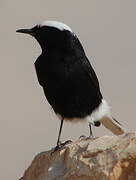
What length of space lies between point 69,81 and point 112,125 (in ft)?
2.58

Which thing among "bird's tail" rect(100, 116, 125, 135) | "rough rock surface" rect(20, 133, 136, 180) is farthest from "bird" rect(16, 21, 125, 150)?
"rough rock surface" rect(20, 133, 136, 180)

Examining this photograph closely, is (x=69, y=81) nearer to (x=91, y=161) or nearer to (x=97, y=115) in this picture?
(x=97, y=115)

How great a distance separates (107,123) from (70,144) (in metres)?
2.08

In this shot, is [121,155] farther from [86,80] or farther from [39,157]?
[86,80]

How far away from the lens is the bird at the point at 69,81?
9.30 m

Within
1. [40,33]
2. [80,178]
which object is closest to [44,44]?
[40,33]

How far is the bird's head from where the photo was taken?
377 inches

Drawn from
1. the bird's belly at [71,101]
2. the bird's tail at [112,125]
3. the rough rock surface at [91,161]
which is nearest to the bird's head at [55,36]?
the bird's belly at [71,101]

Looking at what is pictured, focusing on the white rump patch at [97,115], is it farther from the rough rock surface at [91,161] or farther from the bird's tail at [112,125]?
the rough rock surface at [91,161]

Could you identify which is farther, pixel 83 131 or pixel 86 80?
pixel 83 131

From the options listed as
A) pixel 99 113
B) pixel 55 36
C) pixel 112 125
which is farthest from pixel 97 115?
pixel 55 36

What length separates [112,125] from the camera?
9.65 m

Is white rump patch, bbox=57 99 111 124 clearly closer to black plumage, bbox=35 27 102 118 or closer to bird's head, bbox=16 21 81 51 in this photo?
black plumage, bbox=35 27 102 118

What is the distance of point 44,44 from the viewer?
9.68m
